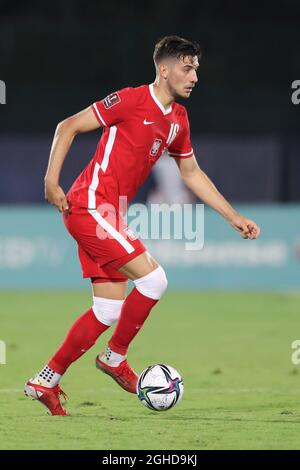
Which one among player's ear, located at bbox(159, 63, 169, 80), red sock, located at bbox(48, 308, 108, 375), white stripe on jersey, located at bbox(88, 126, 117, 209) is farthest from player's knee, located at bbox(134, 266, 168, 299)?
player's ear, located at bbox(159, 63, 169, 80)

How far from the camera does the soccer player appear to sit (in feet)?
21.2

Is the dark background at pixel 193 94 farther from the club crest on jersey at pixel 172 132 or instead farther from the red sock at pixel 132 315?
the red sock at pixel 132 315

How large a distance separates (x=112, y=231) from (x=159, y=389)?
99 cm

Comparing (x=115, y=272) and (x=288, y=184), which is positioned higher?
(x=115, y=272)

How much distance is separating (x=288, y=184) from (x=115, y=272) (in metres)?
11.4

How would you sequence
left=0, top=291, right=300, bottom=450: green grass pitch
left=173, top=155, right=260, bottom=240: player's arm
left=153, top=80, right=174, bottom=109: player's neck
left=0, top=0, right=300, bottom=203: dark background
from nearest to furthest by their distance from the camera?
left=0, top=291, right=300, bottom=450: green grass pitch, left=153, top=80, right=174, bottom=109: player's neck, left=173, top=155, right=260, bottom=240: player's arm, left=0, top=0, right=300, bottom=203: dark background

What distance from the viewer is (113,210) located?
657 centimetres

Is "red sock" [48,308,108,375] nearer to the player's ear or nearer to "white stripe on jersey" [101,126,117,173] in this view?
"white stripe on jersey" [101,126,117,173]

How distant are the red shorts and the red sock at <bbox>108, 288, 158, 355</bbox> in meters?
0.19

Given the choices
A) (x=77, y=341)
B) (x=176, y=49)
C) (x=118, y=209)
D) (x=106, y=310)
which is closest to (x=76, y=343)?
(x=77, y=341)

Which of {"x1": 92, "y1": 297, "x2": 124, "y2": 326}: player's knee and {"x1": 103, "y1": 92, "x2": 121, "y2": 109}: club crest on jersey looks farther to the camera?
{"x1": 92, "y1": 297, "x2": 124, "y2": 326}: player's knee

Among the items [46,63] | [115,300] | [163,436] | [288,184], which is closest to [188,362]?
[115,300]
